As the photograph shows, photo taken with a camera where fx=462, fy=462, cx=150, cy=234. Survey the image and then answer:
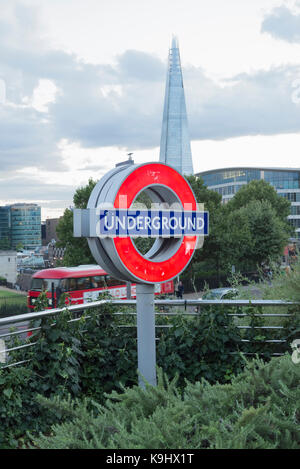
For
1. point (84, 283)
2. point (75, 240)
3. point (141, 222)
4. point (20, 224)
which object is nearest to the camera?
point (141, 222)

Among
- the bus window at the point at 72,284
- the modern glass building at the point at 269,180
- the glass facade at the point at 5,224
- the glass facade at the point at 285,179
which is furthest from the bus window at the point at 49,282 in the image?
the glass facade at the point at 5,224

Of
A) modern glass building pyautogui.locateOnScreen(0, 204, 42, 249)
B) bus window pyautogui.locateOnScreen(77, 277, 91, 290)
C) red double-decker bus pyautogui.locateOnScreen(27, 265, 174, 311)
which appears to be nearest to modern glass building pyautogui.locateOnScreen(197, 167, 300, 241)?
red double-decker bus pyautogui.locateOnScreen(27, 265, 174, 311)

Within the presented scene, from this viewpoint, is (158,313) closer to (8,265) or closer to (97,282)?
(97,282)

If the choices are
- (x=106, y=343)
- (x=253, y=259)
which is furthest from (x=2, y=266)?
(x=106, y=343)

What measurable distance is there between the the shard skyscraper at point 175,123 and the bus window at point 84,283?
315 feet

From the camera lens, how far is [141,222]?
524 centimetres

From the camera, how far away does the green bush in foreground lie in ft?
7.77

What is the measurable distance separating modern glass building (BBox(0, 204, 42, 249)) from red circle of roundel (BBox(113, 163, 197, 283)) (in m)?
152

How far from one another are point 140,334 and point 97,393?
1.12 metres

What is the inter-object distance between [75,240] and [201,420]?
3451 cm

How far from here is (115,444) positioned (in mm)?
2477

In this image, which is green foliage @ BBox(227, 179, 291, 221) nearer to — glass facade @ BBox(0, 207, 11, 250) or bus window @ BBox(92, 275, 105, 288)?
bus window @ BBox(92, 275, 105, 288)

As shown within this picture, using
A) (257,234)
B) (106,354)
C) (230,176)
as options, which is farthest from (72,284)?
(230,176)

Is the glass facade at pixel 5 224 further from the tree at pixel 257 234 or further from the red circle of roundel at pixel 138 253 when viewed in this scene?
the red circle of roundel at pixel 138 253
